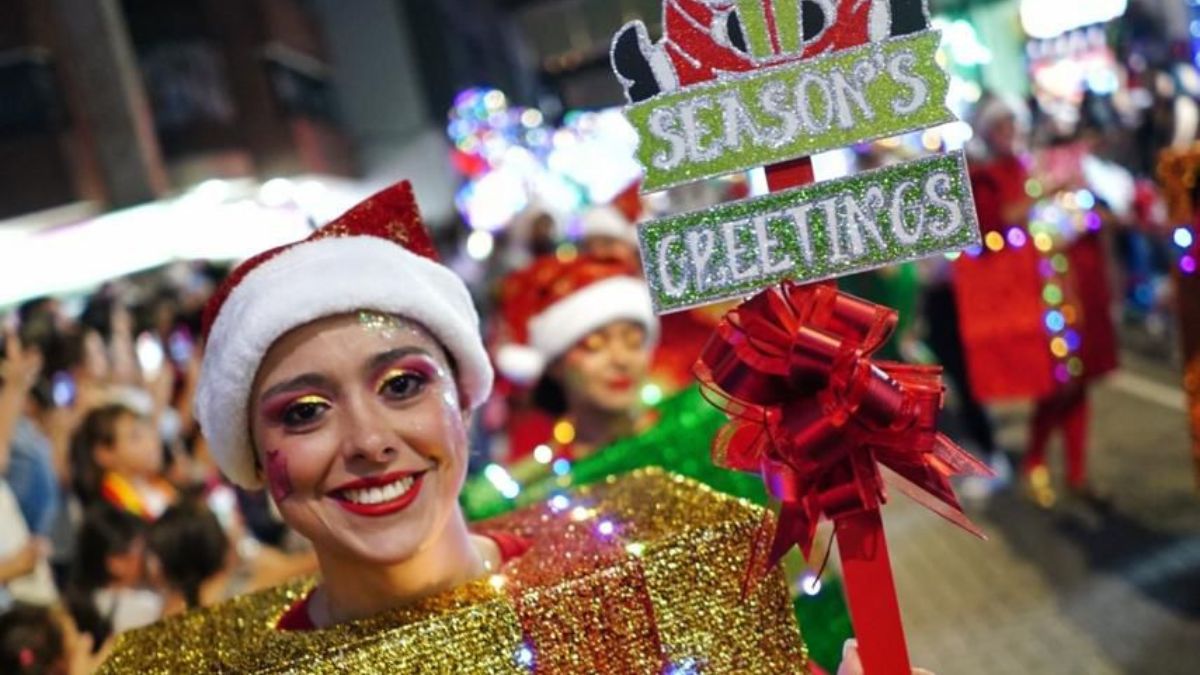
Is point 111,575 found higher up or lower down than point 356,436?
lower down

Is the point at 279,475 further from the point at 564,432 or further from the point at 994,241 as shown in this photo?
the point at 994,241

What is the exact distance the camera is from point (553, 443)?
15.3 ft

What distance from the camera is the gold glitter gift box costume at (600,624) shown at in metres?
1.84

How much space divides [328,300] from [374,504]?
12.4 inches

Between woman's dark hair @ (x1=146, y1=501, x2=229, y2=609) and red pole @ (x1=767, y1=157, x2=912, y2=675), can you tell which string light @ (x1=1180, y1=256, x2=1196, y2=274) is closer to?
red pole @ (x1=767, y1=157, x2=912, y2=675)

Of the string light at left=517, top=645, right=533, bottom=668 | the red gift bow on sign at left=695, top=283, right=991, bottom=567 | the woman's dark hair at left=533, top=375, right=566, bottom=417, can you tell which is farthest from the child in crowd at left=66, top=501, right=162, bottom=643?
the red gift bow on sign at left=695, top=283, right=991, bottom=567

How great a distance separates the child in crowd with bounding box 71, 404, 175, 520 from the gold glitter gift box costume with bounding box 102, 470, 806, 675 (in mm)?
3036

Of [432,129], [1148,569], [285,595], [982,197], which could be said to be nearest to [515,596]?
[285,595]

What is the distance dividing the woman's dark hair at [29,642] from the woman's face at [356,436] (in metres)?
1.78

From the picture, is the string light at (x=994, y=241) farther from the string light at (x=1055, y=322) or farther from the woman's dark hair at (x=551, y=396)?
the woman's dark hair at (x=551, y=396)

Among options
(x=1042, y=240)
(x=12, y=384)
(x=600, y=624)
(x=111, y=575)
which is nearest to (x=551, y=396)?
(x=111, y=575)

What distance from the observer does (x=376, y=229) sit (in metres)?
2.31

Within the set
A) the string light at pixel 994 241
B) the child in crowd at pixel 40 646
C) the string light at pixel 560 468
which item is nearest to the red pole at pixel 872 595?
the string light at pixel 560 468

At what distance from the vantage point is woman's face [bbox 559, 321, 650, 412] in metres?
4.38
